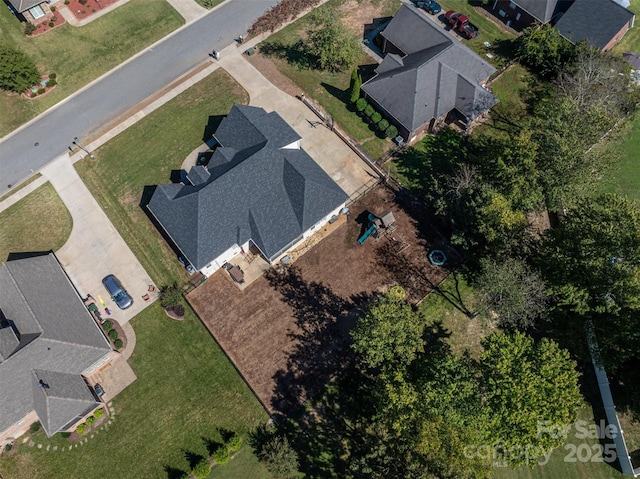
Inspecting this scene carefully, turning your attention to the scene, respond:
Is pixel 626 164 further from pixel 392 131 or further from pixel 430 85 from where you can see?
pixel 392 131

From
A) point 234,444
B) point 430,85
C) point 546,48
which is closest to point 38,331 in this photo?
point 234,444

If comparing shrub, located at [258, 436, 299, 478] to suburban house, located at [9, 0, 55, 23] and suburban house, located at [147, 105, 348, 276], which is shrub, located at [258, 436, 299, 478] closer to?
suburban house, located at [147, 105, 348, 276]

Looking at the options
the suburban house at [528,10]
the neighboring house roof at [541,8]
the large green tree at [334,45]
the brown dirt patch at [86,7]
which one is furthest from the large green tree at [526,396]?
the brown dirt patch at [86,7]

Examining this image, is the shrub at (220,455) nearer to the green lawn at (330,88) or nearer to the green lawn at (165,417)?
the green lawn at (165,417)

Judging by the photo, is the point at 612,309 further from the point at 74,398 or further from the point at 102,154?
the point at 102,154

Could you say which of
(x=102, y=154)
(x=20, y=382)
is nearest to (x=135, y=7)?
(x=102, y=154)

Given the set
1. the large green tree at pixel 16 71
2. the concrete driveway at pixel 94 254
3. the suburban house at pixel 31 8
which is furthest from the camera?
the suburban house at pixel 31 8
